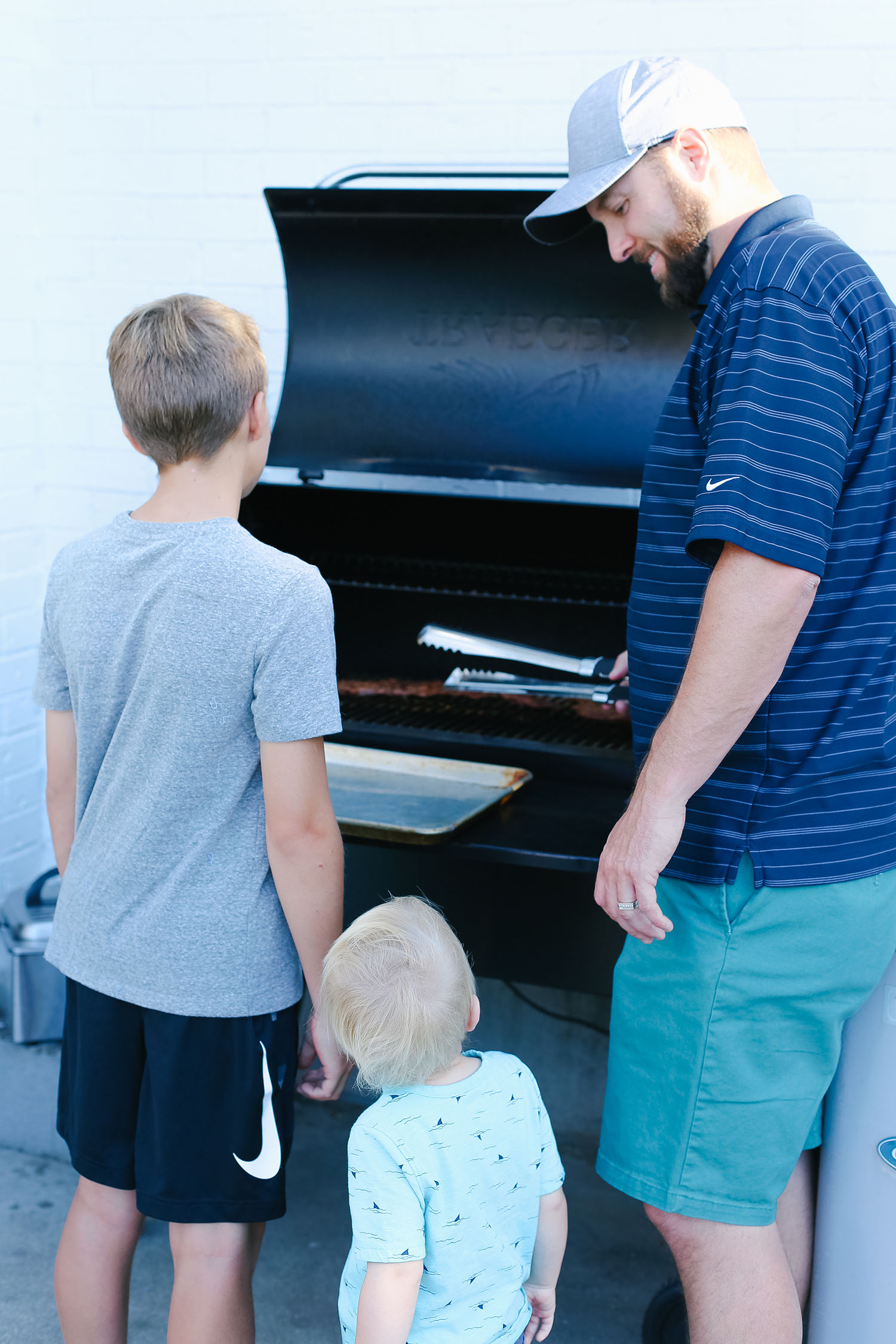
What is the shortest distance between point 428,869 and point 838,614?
28.5 inches

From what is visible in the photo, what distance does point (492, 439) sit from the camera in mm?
2059

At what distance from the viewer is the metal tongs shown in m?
1.83

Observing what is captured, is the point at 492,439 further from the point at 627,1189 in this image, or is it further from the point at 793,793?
the point at 627,1189

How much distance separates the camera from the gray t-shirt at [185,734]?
1141 mm

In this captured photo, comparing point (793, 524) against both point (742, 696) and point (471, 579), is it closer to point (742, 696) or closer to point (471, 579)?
point (742, 696)

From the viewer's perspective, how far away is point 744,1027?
3.87ft

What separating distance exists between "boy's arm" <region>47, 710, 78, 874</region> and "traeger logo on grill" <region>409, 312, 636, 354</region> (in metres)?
1.13

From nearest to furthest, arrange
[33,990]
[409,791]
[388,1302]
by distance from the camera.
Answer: [388,1302] → [409,791] → [33,990]

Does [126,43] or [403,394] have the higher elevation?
[126,43]

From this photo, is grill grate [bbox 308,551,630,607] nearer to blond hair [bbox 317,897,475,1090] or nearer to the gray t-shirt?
the gray t-shirt

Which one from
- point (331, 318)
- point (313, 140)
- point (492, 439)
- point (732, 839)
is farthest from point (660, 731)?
point (313, 140)

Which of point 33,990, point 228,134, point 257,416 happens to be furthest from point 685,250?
point 33,990

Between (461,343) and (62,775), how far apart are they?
1166 millimetres

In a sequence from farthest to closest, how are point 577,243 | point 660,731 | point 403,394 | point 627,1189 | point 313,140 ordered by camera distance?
point 313,140
point 403,394
point 577,243
point 627,1189
point 660,731
